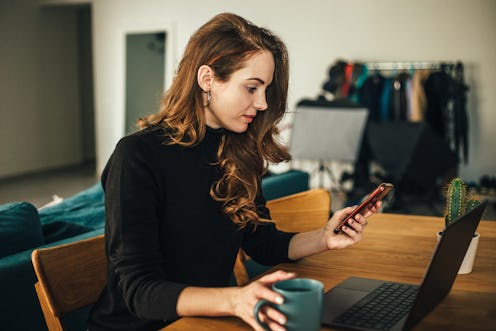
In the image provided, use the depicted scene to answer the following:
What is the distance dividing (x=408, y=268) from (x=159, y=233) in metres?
0.54

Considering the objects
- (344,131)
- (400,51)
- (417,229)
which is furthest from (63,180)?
(417,229)

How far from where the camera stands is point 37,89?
→ 805 cm

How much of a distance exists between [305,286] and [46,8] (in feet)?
26.7

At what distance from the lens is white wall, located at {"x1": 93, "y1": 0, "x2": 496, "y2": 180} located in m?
6.01

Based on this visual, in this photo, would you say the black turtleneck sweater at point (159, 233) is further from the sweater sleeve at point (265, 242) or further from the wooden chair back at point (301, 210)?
the wooden chair back at point (301, 210)

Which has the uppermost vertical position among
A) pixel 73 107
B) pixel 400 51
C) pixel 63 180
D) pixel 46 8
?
pixel 46 8

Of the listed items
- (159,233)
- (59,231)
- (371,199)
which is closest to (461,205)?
(371,199)

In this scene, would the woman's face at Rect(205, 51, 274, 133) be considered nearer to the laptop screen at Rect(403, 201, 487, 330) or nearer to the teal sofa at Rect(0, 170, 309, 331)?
the laptop screen at Rect(403, 201, 487, 330)

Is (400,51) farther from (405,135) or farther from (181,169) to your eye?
(181,169)

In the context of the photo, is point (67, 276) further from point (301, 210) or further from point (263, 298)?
point (301, 210)

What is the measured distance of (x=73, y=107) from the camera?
867 centimetres

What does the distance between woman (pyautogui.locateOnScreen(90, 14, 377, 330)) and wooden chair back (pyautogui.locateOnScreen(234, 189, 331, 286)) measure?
30 cm

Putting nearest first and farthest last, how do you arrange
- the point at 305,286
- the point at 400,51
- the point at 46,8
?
the point at 305,286, the point at 400,51, the point at 46,8

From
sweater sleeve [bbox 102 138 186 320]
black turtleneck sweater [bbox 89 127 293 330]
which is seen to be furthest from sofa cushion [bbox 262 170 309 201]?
sweater sleeve [bbox 102 138 186 320]
